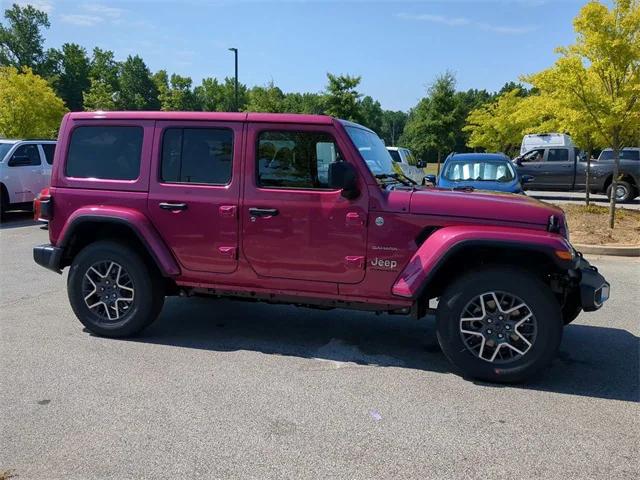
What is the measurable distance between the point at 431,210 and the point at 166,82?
155ft

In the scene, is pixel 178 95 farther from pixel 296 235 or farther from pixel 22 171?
pixel 296 235

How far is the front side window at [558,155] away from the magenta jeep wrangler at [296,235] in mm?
17701

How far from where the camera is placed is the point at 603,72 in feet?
34.9

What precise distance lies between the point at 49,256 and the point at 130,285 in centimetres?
84

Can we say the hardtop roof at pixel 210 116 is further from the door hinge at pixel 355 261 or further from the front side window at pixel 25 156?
the front side window at pixel 25 156

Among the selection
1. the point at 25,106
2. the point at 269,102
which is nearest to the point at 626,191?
the point at 269,102

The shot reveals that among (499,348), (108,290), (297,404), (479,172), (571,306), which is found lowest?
(297,404)

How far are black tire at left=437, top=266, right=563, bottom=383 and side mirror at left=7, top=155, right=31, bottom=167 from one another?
1241 centimetres

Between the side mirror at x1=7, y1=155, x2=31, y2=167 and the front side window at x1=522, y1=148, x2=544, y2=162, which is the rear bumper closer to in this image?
the side mirror at x1=7, y1=155, x2=31, y2=167

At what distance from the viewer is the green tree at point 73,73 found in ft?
239

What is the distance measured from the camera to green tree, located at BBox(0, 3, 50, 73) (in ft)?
240

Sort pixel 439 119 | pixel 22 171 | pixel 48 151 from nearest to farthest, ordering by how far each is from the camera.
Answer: pixel 22 171 → pixel 48 151 → pixel 439 119

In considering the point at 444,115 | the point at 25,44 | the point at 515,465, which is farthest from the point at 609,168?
the point at 25,44

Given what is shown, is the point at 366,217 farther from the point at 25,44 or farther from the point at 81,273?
the point at 25,44
